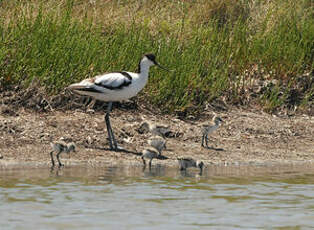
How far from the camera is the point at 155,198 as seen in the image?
8.27 meters

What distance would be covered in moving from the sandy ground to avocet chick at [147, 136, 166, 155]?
0.64 feet

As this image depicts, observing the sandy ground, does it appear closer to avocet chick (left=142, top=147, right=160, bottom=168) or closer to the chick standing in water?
the chick standing in water

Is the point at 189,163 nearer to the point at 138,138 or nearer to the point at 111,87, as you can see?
the point at 138,138

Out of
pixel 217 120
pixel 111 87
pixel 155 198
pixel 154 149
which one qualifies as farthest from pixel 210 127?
pixel 155 198

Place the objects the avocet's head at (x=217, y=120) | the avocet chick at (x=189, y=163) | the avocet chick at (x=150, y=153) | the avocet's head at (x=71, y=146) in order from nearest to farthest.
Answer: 1. the avocet chick at (x=189, y=163)
2. the avocet's head at (x=71, y=146)
3. the avocet chick at (x=150, y=153)
4. the avocet's head at (x=217, y=120)

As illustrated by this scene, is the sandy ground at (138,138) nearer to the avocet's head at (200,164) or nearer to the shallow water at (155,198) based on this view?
the avocet's head at (200,164)

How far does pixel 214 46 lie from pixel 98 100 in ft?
8.77

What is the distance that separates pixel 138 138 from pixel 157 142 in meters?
0.96

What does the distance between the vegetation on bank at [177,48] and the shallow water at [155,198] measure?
2711 millimetres

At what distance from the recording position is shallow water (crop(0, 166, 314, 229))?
7156 mm

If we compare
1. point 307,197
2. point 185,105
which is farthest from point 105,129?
point 307,197

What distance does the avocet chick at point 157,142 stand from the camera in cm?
1098

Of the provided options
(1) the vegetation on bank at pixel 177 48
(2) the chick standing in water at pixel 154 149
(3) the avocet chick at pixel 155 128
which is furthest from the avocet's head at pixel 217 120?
(2) the chick standing in water at pixel 154 149

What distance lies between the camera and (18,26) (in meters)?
12.7
